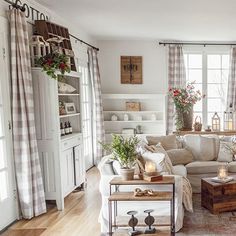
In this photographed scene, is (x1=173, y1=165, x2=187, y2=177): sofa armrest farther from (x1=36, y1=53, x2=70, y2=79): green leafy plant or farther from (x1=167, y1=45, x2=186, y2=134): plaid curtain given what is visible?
(x1=167, y1=45, x2=186, y2=134): plaid curtain

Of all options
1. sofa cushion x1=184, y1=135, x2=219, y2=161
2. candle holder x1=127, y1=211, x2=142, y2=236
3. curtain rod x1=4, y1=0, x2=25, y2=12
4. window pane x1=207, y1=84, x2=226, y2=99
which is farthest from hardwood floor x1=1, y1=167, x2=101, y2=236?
window pane x1=207, y1=84, x2=226, y2=99

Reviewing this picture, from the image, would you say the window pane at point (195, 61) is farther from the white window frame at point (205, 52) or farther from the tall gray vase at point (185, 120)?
the tall gray vase at point (185, 120)

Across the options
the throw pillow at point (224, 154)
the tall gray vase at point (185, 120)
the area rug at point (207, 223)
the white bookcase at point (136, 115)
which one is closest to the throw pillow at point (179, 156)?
the throw pillow at point (224, 154)

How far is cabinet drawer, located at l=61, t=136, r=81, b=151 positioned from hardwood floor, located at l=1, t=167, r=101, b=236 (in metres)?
0.81

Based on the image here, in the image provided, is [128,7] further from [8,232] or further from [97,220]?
[8,232]

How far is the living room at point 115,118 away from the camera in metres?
3.33

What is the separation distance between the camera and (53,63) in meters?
3.89

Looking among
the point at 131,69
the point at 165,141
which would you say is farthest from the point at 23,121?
the point at 131,69

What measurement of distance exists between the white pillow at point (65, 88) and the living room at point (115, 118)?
0.07ft

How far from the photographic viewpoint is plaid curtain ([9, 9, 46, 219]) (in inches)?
140

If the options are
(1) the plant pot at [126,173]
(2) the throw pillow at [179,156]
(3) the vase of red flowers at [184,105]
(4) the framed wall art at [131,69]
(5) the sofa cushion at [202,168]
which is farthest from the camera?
(4) the framed wall art at [131,69]

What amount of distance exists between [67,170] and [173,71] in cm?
406

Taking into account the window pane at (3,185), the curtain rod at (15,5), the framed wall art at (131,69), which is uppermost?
the curtain rod at (15,5)

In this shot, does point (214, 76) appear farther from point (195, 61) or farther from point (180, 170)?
point (180, 170)
